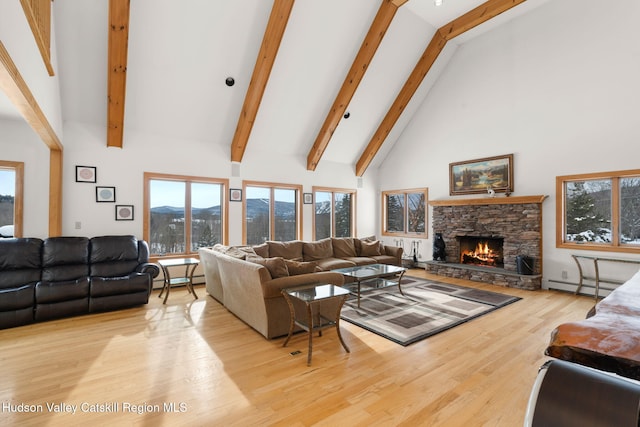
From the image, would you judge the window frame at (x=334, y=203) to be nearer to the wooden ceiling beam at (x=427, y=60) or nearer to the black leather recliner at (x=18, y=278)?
the wooden ceiling beam at (x=427, y=60)

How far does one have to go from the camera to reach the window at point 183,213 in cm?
604

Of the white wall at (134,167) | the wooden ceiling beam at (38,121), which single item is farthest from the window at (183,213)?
the wooden ceiling beam at (38,121)

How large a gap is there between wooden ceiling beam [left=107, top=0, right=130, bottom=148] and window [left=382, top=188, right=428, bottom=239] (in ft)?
22.0

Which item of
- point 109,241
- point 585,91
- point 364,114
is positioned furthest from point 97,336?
point 585,91

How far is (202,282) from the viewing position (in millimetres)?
6312

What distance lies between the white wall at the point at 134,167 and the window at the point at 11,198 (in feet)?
1.83

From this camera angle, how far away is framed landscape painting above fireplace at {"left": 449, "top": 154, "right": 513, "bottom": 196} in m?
6.36

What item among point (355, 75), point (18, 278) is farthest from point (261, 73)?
point (18, 278)

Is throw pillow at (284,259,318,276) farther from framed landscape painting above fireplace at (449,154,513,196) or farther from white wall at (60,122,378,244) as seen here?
framed landscape painting above fireplace at (449,154,513,196)

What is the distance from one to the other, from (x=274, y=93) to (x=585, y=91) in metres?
5.56

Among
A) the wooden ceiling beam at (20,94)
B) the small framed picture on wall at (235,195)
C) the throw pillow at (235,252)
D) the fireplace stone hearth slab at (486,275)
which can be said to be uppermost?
the wooden ceiling beam at (20,94)

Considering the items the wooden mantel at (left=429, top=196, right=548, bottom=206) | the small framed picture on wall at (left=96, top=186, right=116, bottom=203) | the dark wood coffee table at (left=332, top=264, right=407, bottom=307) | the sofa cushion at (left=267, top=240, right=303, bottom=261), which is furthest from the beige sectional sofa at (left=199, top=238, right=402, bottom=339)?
the wooden mantel at (left=429, top=196, right=548, bottom=206)

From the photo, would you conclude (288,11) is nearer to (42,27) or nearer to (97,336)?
(42,27)

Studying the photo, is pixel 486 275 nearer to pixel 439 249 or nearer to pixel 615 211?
pixel 439 249
